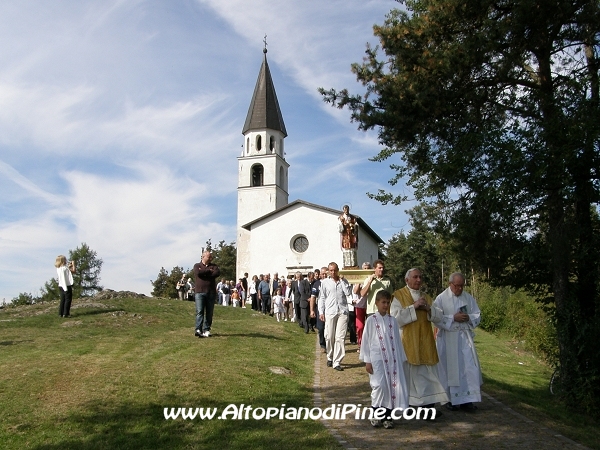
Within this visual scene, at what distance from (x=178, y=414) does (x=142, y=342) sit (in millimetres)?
4822

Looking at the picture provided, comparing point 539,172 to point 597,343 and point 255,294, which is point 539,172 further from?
point 255,294

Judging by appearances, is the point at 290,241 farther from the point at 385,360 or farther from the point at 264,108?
the point at 385,360

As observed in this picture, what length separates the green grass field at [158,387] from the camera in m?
6.99

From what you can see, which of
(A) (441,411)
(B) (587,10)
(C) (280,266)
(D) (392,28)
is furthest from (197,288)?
(C) (280,266)

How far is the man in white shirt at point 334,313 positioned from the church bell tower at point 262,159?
40.1 metres

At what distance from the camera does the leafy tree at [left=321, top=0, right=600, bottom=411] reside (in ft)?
31.3

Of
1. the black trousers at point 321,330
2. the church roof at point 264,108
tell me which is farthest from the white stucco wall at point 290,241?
the black trousers at point 321,330

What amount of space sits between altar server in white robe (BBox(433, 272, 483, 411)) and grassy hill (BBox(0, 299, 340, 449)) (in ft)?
7.07

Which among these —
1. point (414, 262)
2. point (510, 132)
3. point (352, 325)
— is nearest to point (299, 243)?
point (414, 262)

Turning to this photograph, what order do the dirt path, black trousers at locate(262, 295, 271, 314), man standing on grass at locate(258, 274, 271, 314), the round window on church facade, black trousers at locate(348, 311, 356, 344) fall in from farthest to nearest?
the round window on church facade → black trousers at locate(262, 295, 271, 314) → man standing on grass at locate(258, 274, 271, 314) → black trousers at locate(348, 311, 356, 344) → the dirt path

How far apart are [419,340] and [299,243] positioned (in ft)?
129

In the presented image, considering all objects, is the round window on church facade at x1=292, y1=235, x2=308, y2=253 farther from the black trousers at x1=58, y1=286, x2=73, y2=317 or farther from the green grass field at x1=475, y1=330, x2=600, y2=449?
the black trousers at x1=58, y1=286, x2=73, y2=317

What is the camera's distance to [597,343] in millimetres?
9938

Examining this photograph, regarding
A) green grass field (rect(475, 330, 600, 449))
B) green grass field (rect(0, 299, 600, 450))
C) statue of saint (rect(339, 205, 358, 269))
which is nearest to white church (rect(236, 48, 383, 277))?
statue of saint (rect(339, 205, 358, 269))
